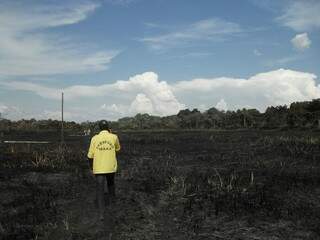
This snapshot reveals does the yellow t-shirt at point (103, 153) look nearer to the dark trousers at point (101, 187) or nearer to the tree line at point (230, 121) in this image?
the dark trousers at point (101, 187)

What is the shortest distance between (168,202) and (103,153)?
2282mm

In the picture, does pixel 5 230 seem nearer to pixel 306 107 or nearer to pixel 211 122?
pixel 306 107

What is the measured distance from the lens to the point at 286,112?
64062mm

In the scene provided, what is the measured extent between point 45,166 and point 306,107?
46.8 meters

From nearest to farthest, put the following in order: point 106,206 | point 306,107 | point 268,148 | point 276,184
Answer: point 106,206 → point 276,184 → point 268,148 → point 306,107

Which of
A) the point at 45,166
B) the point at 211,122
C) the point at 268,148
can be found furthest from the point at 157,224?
the point at 211,122

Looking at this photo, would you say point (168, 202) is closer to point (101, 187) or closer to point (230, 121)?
point (101, 187)

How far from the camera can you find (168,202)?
1245 centimetres

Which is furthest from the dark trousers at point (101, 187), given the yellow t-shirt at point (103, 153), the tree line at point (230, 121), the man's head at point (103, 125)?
the tree line at point (230, 121)

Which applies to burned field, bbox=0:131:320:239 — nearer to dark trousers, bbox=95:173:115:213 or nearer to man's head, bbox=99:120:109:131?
dark trousers, bbox=95:173:115:213

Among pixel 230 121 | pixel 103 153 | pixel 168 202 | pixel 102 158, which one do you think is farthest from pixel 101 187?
pixel 230 121

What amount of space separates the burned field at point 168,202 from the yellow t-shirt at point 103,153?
1.01 meters

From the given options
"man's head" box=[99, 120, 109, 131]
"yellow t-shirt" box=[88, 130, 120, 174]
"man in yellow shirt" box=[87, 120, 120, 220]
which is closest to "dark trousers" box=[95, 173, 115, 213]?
"man in yellow shirt" box=[87, 120, 120, 220]

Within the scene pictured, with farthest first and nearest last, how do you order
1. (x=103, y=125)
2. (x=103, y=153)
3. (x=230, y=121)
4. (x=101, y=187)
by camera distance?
(x=230, y=121)
(x=103, y=125)
(x=103, y=153)
(x=101, y=187)
